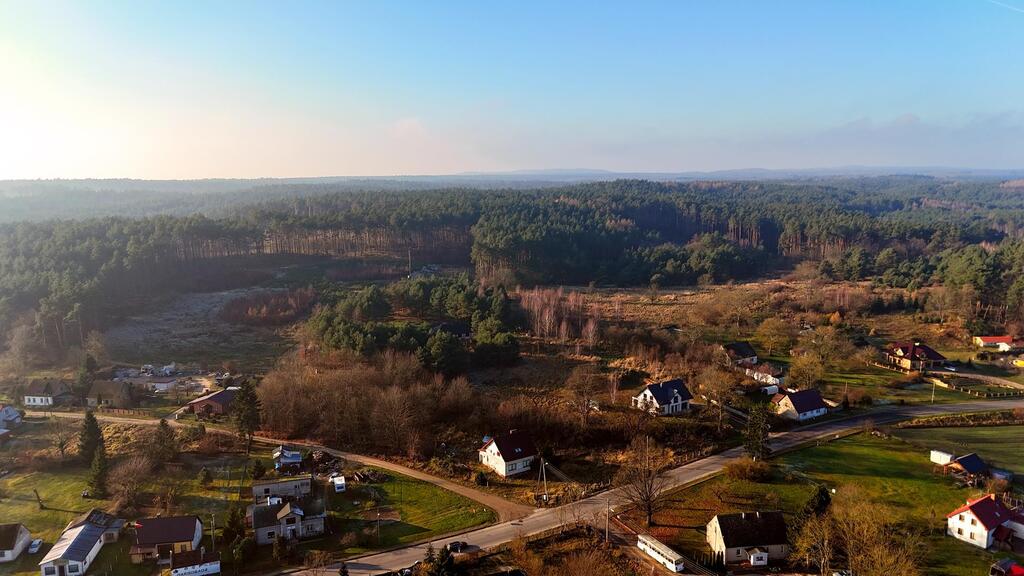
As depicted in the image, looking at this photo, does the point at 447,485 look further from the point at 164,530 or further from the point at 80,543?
the point at 80,543

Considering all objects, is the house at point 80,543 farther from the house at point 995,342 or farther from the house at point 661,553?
the house at point 995,342

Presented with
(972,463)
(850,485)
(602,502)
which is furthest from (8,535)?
(972,463)

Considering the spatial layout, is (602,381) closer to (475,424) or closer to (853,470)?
(475,424)

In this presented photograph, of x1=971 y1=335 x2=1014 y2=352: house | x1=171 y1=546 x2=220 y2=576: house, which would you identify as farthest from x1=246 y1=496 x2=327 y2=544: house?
x1=971 y1=335 x2=1014 y2=352: house

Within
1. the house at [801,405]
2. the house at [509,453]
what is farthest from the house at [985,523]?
the house at [509,453]

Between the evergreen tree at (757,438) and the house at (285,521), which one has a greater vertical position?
the evergreen tree at (757,438)

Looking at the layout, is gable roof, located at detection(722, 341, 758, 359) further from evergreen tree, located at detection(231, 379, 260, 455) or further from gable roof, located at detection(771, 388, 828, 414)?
evergreen tree, located at detection(231, 379, 260, 455)
